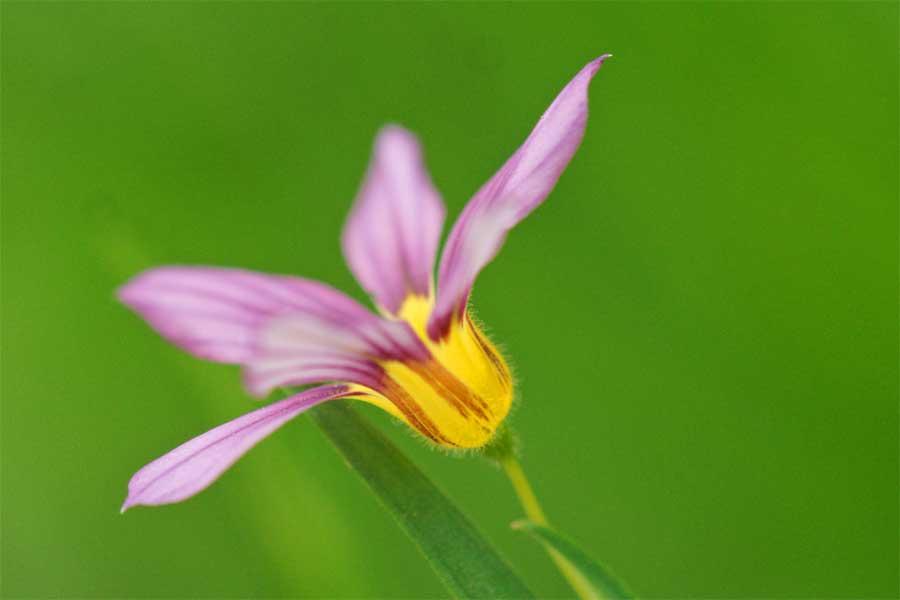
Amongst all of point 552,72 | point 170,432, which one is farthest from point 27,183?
point 552,72

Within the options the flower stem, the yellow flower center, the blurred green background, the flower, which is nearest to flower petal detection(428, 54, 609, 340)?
the flower

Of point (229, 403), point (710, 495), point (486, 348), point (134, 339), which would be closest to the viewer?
point (486, 348)

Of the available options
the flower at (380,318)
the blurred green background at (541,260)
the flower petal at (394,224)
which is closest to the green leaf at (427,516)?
the flower at (380,318)

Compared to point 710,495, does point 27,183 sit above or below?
above

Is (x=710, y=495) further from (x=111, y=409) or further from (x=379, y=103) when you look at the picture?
(x=111, y=409)

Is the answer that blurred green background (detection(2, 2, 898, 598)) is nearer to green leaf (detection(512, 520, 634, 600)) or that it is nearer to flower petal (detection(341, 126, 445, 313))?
flower petal (detection(341, 126, 445, 313))
